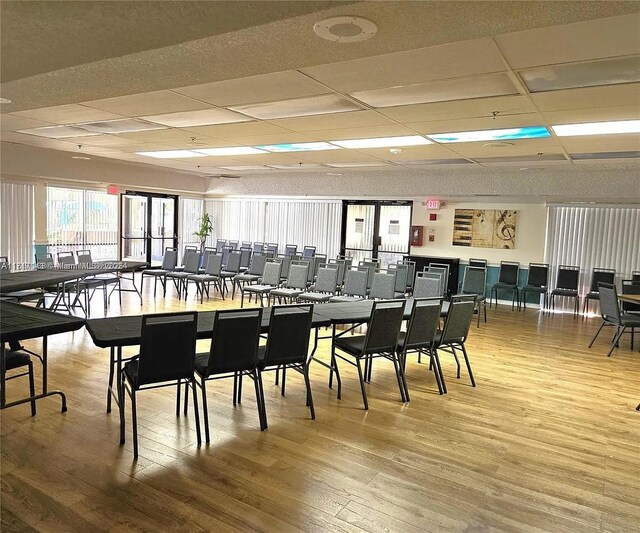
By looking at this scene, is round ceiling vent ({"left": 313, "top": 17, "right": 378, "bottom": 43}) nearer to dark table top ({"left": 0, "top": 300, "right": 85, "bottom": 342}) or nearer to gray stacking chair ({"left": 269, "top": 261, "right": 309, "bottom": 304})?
dark table top ({"left": 0, "top": 300, "right": 85, "bottom": 342})

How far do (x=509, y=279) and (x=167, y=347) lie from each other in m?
8.68

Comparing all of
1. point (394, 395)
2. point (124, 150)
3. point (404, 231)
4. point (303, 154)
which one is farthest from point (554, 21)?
point (404, 231)

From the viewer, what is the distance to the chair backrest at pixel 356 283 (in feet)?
25.7

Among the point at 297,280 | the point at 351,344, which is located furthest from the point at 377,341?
the point at 297,280

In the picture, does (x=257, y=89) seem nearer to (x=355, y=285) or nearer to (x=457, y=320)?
(x=457, y=320)

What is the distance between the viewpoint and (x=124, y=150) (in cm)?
914

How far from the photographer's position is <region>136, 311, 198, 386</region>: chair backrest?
3.26 metres

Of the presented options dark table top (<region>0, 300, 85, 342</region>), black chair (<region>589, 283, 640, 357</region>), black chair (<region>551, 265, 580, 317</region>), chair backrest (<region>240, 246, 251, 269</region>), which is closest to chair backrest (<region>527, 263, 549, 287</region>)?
black chair (<region>551, 265, 580, 317</region>)

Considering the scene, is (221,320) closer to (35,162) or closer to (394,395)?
(394,395)

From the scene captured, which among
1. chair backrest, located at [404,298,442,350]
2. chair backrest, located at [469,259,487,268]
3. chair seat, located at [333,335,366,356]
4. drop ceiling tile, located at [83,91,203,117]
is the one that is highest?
drop ceiling tile, located at [83,91,203,117]

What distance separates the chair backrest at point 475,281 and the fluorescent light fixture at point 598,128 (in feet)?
11.7

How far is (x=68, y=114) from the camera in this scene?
238 inches

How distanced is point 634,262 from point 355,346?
25.9 ft

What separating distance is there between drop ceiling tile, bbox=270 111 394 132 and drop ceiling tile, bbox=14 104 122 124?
2.09 meters
